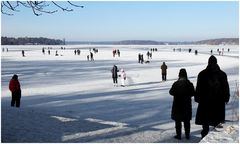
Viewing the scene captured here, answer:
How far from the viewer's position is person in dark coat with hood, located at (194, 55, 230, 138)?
7.57 m

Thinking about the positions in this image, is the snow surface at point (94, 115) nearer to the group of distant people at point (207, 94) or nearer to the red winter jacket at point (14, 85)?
the group of distant people at point (207, 94)

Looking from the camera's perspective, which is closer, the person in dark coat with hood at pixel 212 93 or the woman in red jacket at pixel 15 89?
the person in dark coat with hood at pixel 212 93

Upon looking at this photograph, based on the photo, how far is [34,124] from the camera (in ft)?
33.0

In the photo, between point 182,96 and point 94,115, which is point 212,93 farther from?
point 94,115

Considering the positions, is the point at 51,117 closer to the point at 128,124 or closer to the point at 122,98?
the point at 128,124

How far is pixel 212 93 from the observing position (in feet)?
25.0

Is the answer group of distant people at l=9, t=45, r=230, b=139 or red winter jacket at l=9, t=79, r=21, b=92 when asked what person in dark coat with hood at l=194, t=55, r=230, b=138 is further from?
red winter jacket at l=9, t=79, r=21, b=92

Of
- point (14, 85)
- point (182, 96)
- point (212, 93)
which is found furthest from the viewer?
point (14, 85)

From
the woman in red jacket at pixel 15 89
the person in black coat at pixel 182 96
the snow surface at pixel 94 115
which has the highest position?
the person in black coat at pixel 182 96

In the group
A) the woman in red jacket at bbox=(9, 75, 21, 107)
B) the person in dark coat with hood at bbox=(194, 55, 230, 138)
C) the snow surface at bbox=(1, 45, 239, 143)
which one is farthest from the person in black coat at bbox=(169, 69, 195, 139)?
the woman in red jacket at bbox=(9, 75, 21, 107)

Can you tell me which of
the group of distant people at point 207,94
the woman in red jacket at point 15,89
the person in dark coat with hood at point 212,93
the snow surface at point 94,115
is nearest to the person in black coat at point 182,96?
the group of distant people at point 207,94

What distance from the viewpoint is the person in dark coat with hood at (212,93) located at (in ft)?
24.8

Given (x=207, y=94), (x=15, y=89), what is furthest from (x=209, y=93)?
(x=15, y=89)

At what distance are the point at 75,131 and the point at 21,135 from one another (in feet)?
4.05
